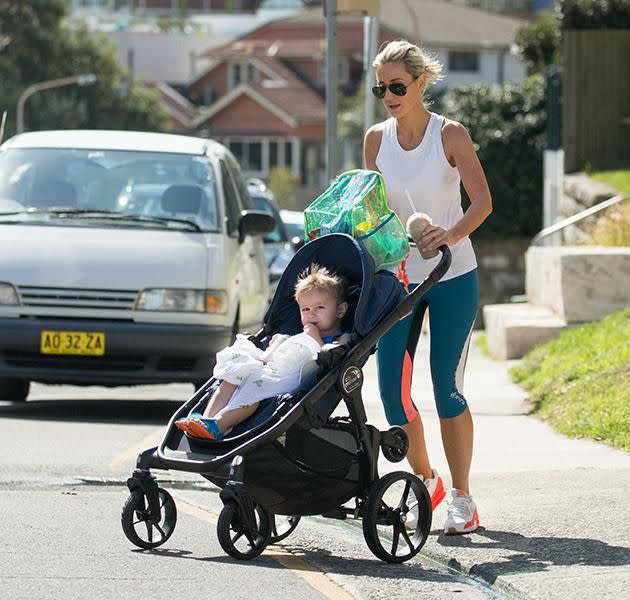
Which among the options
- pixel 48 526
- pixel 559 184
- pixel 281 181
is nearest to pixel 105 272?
pixel 48 526

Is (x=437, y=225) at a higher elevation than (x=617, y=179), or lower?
higher

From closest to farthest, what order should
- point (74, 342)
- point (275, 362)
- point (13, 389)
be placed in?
point (275, 362) → point (74, 342) → point (13, 389)

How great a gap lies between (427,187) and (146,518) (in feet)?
5.98

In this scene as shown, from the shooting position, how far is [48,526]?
8078 millimetres

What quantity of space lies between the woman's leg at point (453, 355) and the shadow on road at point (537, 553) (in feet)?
1.36

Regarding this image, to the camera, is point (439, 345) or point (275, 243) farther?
point (275, 243)

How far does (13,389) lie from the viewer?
13.6 m

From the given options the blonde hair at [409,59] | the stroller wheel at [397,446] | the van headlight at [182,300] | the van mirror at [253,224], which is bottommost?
the van headlight at [182,300]

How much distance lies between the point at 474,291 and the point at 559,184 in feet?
63.4

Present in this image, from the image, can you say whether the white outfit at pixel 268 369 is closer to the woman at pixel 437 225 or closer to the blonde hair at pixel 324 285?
the blonde hair at pixel 324 285

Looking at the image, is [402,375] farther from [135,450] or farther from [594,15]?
[594,15]

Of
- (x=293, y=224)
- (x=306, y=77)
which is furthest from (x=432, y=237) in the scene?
(x=306, y=77)

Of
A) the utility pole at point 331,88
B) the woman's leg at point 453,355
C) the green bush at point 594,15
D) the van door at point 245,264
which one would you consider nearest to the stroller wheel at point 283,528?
the woman's leg at point 453,355

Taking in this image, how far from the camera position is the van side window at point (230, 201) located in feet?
44.3
